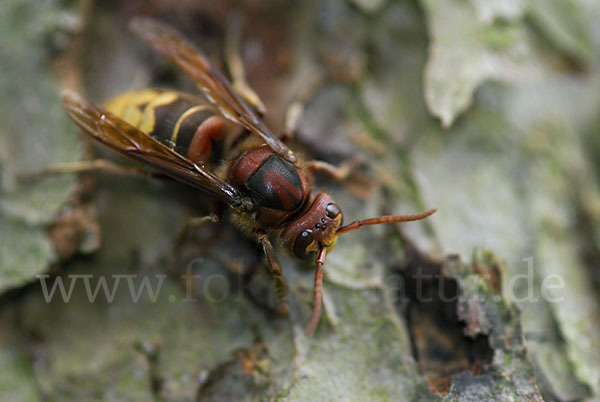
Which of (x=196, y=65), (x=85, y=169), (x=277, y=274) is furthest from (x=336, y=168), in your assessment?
(x=85, y=169)

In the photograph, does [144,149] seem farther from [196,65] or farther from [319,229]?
[319,229]

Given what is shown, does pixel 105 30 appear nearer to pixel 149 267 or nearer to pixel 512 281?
pixel 149 267

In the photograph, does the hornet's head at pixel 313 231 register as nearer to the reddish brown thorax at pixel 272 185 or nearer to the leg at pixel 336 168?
the reddish brown thorax at pixel 272 185

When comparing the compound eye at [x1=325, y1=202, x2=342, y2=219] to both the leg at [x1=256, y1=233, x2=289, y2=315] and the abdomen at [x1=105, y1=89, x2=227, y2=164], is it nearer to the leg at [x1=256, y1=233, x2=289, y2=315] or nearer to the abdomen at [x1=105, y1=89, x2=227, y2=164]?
the leg at [x1=256, y1=233, x2=289, y2=315]

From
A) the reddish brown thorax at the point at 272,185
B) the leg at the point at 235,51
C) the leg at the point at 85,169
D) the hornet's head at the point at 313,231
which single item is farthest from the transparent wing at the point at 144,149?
the leg at the point at 235,51

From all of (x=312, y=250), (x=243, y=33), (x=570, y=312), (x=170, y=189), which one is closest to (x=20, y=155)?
(x=170, y=189)

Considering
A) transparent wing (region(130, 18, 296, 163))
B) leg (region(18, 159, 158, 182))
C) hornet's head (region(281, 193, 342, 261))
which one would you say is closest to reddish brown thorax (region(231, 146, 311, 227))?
hornet's head (region(281, 193, 342, 261))

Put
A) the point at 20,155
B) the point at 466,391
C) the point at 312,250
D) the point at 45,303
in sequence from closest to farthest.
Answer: the point at 466,391
the point at 312,250
the point at 45,303
the point at 20,155
